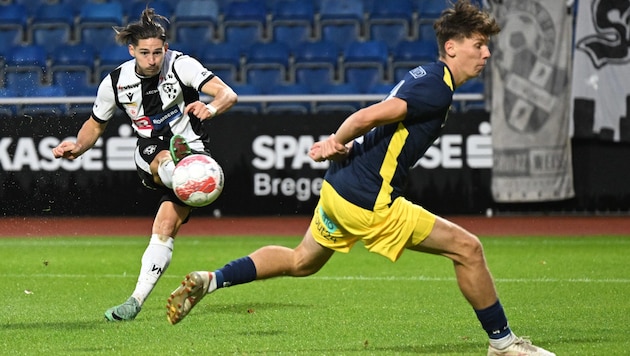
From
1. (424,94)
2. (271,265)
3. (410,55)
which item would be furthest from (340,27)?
(424,94)

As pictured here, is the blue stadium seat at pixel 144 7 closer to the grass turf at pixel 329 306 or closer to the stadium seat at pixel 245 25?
the stadium seat at pixel 245 25

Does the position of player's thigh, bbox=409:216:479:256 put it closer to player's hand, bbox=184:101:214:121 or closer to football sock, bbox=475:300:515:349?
football sock, bbox=475:300:515:349

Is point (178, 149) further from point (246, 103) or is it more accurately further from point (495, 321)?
point (246, 103)

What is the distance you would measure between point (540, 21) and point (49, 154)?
7036mm

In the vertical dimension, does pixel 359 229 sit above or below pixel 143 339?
above

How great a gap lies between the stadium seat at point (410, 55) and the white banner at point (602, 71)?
2545 mm

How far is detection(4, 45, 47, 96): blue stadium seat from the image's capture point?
1753 cm

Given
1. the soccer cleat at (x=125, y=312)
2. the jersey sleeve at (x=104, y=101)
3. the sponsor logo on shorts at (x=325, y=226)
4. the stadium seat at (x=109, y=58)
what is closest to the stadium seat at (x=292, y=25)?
the stadium seat at (x=109, y=58)

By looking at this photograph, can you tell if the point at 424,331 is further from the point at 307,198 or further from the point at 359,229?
the point at 307,198

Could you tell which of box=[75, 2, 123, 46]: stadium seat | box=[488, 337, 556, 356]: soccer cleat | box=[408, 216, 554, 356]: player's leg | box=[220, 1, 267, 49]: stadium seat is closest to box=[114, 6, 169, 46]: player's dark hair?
box=[408, 216, 554, 356]: player's leg

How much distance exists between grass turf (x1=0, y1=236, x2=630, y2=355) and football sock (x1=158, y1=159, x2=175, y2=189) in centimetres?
92

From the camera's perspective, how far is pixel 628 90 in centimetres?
1578

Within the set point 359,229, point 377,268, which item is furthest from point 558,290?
point 359,229

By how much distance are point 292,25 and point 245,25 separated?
80 centimetres
